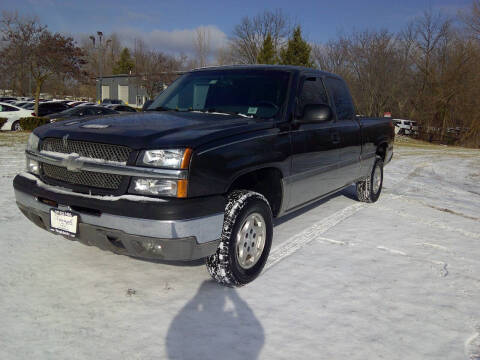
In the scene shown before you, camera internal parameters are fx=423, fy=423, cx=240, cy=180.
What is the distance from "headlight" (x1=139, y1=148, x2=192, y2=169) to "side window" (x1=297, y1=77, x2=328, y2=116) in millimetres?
1698

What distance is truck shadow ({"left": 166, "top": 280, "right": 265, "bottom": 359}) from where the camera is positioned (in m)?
2.63

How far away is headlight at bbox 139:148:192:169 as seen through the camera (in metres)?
2.90

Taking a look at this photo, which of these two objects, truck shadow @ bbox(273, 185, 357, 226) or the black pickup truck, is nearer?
the black pickup truck

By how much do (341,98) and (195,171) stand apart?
10.7ft

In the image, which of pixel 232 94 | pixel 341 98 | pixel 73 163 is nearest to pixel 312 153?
pixel 232 94

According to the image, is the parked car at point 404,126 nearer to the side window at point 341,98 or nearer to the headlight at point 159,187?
the side window at point 341,98

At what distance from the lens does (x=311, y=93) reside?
4.69m

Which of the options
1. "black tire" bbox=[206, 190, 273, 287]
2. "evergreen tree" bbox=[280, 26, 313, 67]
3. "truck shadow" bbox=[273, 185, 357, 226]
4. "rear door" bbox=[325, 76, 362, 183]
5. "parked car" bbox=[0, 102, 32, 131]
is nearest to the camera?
"black tire" bbox=[206, 190, 273, 287]

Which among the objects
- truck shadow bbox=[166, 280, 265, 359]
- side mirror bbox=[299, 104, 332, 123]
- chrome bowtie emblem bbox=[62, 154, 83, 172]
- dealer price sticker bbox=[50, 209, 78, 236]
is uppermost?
side mirror bbox=[299, 104, 332, 123]

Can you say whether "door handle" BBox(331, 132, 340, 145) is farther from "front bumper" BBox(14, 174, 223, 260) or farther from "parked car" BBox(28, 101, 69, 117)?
"parked car" BBox(28, 101, 69, 117)

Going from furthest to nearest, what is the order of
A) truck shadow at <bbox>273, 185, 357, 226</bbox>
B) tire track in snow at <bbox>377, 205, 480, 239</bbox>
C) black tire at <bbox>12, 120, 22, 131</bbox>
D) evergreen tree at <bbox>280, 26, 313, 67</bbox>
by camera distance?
evergreen tree at <bbox>280, 26, 313, 67</bbox> → black tire at <bbox>12, 120, 22, 131</bbox> → truck shadow at <bbox>273, 185, 357, 226</bbox> → tire track in snow at <bbox>377, 205, 480, 239</bbox>

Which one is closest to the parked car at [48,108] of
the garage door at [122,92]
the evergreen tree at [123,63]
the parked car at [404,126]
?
the parked car at [404,126]

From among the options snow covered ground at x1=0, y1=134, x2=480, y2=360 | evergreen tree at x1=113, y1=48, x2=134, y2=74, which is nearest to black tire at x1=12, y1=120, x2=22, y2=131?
snow covered ground at x1=0, y1=134, x2=480, y2=360

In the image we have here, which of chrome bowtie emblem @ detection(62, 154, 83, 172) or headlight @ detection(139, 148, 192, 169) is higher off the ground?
headlight @ detection(139, 148, 192, 169)
